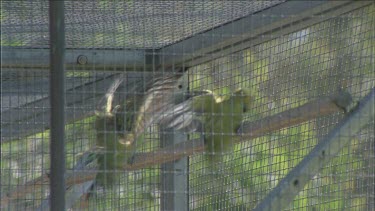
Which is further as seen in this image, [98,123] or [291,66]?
[291,66]

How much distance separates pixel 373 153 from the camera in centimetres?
301

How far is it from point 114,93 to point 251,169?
31.5 inches

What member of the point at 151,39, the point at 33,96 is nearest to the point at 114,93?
the point at 151,39

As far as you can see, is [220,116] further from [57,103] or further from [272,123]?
[57,103]

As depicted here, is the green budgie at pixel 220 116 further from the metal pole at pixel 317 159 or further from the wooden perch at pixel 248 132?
the metal pole at pixel 317 159

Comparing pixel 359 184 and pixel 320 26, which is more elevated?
pixel 320 26

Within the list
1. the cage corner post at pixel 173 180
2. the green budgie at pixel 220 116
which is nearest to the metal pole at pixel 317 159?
the green budgie at pixel 220 116

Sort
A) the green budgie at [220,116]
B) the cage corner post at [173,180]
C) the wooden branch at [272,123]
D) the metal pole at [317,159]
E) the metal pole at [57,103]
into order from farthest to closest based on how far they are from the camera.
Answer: the cage corner post at [173,180] < the green budgie at [220,116] < the wooden branch at [272,123] < the metal pole at [317,159] < the metal pole at [57,103]

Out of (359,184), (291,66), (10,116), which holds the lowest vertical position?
(359,184)

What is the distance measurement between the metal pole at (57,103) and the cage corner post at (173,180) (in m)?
0.73

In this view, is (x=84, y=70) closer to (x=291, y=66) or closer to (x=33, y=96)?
(x=33, y=96)

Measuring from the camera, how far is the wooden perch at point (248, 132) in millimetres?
2566

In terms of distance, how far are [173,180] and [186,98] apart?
1.61 feet

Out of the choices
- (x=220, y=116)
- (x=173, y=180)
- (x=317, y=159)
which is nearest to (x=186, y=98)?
(x=220, y=116)
